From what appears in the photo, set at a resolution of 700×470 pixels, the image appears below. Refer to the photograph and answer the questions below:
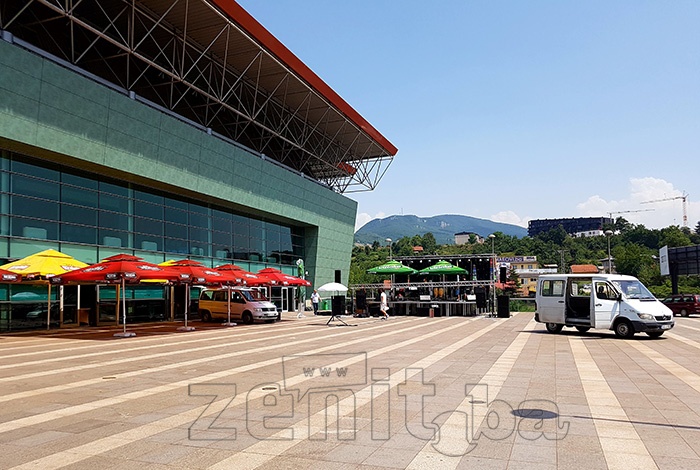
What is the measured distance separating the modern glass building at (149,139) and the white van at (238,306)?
3425mm

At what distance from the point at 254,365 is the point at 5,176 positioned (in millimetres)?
16828

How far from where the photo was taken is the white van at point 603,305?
18141mm

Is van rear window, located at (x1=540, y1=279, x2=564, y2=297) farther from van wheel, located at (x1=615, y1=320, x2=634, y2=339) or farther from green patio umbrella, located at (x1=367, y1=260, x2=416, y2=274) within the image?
green patio umbrella, located at (x1=367, y1=260, x2=416, y2=274)

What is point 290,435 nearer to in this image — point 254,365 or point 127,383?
point 127,383

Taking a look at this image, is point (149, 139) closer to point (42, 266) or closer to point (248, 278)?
point (248, 278)

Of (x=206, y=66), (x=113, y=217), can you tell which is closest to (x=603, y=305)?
(x=113, y=217)

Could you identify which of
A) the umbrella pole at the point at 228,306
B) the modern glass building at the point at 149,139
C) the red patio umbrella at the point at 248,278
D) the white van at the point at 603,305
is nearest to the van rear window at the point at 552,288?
the white van at the point at 603,305

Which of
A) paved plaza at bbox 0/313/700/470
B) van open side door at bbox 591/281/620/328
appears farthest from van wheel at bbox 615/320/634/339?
paved plaza at bbox 0/313/700/470

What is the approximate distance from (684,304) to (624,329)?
77.5 ft

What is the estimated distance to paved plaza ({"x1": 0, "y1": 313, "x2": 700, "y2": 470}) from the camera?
223 inches

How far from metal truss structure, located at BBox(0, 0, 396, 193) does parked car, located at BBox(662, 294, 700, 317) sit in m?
26.6

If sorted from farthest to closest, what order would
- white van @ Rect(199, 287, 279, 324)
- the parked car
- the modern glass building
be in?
the parked car → white van @ Rect(199, 287, 279, 324) → the modern glass building

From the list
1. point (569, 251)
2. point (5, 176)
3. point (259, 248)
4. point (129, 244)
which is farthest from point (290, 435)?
point (569, 251)

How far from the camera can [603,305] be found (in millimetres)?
18844
